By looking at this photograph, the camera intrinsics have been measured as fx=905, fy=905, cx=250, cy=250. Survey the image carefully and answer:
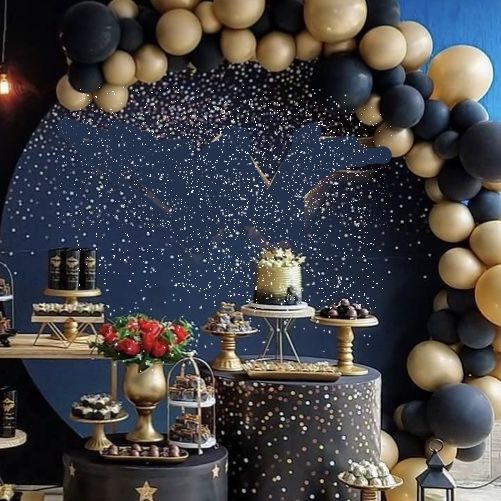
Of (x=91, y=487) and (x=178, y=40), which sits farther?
(x=178, y=40)

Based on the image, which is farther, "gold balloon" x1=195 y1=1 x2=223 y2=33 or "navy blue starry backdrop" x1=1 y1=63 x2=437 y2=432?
"navy blue starry backdrop" x1=1 y1=63 x2=437 y2=432

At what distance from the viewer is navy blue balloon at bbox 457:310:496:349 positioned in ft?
17.0

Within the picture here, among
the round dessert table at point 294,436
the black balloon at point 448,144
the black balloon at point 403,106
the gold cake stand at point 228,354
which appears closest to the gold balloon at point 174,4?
the black balloon at point 403,106

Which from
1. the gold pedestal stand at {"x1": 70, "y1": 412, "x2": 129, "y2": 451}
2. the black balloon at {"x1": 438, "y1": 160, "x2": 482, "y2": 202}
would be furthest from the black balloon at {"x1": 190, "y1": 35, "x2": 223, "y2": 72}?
the gold pedestal stand at {"x1": 70, "y1": 412, "x2": 129, "y2": 451}

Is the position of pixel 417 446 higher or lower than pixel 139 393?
lower

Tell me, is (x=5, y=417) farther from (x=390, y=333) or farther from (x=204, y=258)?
(x=390, y=333)

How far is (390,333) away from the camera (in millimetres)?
5695

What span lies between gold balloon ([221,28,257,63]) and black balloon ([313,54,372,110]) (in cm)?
44

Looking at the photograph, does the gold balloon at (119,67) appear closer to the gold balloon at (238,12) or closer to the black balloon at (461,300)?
the gold balloon at (238,12)

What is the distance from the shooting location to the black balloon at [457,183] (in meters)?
5.15

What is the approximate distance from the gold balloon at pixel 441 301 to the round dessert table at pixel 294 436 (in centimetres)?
106

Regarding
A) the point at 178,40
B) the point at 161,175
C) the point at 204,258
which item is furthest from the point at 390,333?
the point at 178,40

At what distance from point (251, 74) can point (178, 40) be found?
2.50 ft

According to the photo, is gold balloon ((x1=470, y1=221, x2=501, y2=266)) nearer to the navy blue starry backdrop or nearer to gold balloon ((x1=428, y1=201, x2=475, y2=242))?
gold balloon ((x1=428, y1=201, x2=475, y2=242))
